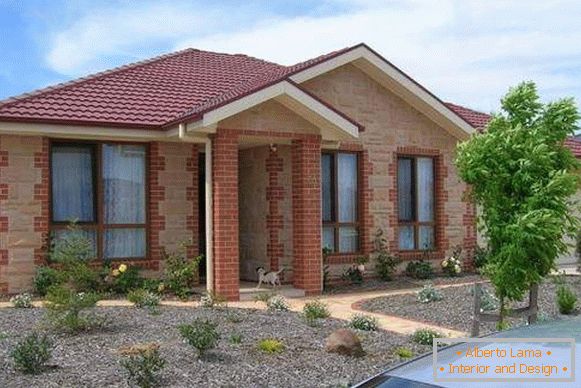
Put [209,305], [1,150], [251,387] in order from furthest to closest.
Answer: [1,150] < [209,305] < [251,387]

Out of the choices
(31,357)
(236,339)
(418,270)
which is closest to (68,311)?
(31,357)

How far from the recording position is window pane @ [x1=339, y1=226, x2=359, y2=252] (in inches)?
610

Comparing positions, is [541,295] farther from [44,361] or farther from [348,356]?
[44,361]

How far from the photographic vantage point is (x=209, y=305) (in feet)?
36.3

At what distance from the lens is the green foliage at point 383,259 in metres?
15.7

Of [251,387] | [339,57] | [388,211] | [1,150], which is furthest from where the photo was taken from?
[388,211]

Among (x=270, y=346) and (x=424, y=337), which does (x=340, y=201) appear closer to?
(x=424, y=337)

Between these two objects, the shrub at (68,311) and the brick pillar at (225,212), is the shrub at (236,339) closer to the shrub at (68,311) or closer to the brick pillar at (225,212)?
the shrub at (68,311)

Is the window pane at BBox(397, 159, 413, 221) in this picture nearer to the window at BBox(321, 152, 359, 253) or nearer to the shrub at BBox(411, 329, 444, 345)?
the window at BBox(321, 152, 359, 253)

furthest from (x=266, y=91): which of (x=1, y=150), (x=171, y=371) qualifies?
(x=171, y=371)

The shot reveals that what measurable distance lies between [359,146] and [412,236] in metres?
2.65

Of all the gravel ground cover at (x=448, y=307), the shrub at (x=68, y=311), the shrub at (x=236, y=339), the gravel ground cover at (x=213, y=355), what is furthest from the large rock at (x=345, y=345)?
the shrub at (x=68, y=311)

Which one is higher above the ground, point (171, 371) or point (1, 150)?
point (1, 150)

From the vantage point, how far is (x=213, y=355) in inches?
300
